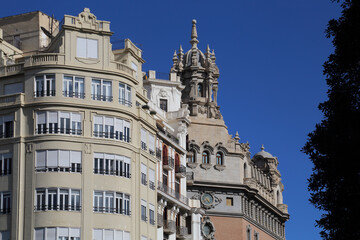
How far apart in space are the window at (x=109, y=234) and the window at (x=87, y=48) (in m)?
13.8

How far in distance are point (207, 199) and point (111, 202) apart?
147ft

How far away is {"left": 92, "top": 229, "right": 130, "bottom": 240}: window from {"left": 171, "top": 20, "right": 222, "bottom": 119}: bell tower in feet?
164

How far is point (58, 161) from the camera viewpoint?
63562 millimetres

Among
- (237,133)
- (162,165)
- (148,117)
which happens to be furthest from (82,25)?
(237,133)

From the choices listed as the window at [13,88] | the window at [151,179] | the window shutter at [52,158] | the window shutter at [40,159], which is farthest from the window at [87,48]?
the window at [151,179]

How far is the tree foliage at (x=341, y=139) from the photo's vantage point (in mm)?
33469

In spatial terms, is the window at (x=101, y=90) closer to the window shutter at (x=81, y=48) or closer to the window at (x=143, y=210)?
the window shutter at (x=81, y=48)

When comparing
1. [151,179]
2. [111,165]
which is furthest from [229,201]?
[111,165]

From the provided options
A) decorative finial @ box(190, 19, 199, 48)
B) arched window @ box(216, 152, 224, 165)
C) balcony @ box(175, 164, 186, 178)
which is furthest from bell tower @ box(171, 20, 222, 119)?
balcony @ box(175, 164, 186, 178)

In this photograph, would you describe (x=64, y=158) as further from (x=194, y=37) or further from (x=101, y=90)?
(x=194, y=37)

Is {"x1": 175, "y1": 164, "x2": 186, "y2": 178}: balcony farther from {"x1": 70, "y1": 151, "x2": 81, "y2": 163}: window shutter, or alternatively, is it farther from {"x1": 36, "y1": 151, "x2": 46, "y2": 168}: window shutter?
→ {"x1": 36, "y1": 151, "x2": 46, "y2": 168}: window shutter

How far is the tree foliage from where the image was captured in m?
33.5

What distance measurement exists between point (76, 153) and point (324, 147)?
109 ft

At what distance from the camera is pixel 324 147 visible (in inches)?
1341
